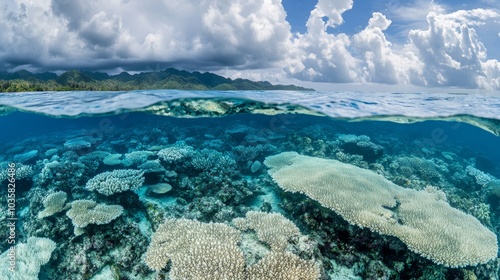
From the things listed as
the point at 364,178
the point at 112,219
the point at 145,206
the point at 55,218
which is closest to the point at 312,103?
the point at 364,178

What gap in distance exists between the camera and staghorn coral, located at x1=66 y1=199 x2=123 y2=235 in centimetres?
724

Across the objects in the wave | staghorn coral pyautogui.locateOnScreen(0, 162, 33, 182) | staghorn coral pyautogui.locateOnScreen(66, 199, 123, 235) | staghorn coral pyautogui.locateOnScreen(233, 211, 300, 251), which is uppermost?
the wave

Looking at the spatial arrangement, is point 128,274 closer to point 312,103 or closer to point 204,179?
point 204,179

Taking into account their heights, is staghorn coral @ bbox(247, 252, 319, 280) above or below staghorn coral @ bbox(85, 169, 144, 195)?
below

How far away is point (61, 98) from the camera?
16.6 meters

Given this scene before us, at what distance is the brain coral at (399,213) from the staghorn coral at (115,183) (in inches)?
192

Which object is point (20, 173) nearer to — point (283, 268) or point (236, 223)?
point (236, 223)

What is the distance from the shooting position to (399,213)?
303 inches

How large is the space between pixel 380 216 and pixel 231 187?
469 cm

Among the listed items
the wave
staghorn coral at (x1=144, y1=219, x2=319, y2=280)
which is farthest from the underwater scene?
the wave

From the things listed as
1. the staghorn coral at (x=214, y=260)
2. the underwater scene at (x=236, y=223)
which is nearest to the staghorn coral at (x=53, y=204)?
the underwater scene at (x=236, y=223)

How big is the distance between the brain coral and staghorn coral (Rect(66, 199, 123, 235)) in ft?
16.8

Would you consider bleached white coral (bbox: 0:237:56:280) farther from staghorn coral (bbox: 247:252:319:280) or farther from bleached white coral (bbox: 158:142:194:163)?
staghorn coral (bbox: 247:252:319:280)

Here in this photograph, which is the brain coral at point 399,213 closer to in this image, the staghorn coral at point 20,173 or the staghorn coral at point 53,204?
the staghorn coral at point 53,204
